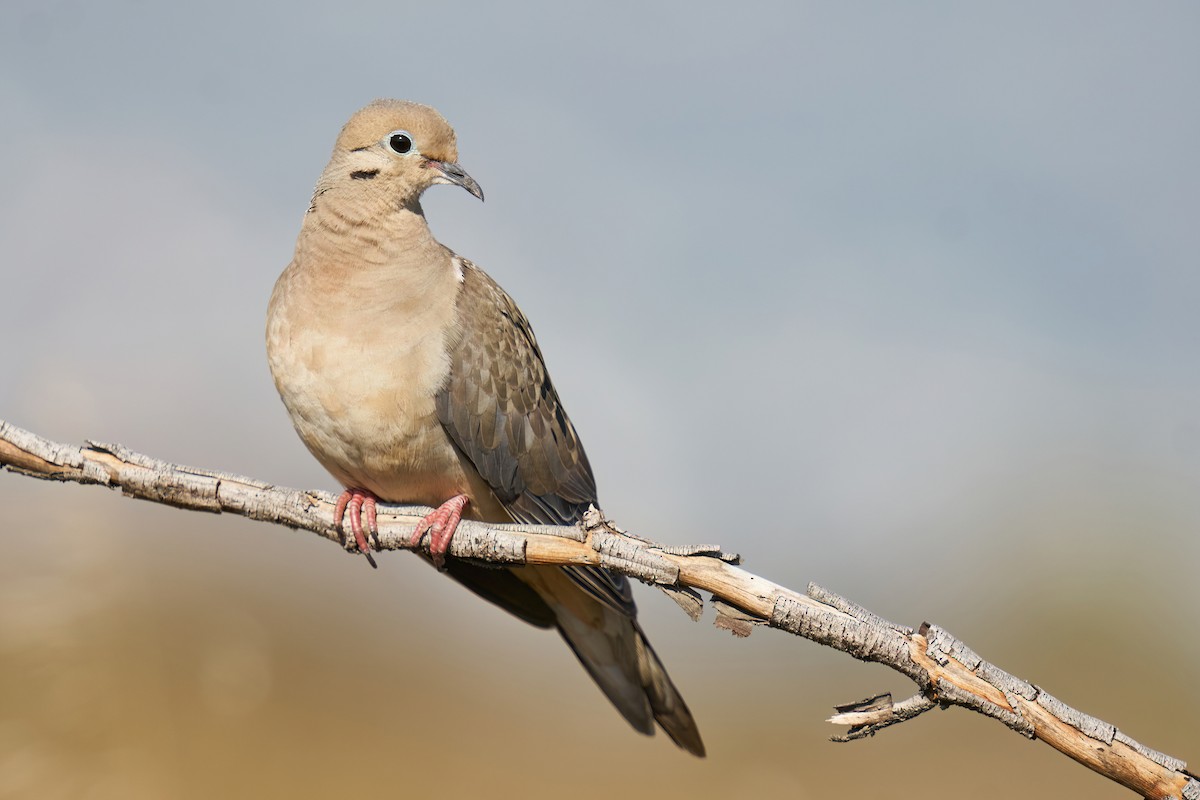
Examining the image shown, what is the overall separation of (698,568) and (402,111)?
2.44m

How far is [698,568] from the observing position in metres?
3.57

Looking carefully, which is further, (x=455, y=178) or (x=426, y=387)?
(x=455, y=178)

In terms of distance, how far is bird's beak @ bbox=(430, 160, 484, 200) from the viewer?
4.84 meters

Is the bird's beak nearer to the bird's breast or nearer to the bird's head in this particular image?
the bird's head

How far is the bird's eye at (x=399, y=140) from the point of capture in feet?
15.6

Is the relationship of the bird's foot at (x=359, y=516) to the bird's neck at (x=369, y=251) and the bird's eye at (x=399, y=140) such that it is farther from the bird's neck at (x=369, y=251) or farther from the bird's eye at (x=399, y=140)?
the bird's eye at (x=399, y=140)

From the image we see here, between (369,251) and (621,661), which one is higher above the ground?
(369,251)

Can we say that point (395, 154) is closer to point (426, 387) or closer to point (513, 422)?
point (426, 387)

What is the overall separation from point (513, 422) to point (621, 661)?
1.24m

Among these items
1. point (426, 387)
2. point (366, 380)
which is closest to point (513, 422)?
point (426, 387)

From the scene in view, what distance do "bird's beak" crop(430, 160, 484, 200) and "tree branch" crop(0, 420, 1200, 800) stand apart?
164cm

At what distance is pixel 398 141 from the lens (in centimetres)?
477

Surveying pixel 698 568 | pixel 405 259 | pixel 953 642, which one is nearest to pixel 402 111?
pixel 405 259

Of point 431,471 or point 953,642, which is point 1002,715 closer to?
point 953,642
